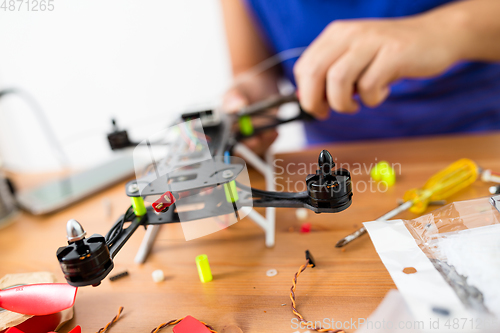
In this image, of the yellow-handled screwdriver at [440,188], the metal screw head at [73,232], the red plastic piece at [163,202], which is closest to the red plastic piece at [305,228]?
the yellow-handled screwdriver at [440,188]

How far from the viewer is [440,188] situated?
576mm

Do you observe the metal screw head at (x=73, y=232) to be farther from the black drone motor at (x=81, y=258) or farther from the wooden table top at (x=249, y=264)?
the wooden table top at (x=249, y=264)

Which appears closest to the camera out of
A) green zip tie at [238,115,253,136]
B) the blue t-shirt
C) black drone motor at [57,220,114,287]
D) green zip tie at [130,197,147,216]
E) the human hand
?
black drone motor at [57,220,114,287]

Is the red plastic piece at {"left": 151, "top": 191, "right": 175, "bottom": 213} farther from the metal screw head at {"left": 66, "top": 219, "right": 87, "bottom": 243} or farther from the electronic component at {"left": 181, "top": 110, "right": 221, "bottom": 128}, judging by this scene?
the electronic component at {"left": 181, "top": 110, "right": 221, "bottom": 128}

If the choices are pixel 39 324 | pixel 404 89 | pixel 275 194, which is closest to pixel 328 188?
pixel 275 194

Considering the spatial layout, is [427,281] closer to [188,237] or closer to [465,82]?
[188,237]

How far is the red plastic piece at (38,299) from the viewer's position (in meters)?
0.39

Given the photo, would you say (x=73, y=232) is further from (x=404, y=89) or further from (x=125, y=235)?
(x=404, y=89)

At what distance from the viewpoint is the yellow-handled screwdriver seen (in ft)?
1.82

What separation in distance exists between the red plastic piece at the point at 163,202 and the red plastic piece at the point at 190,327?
143 mm

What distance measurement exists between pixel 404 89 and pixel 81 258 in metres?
1.00

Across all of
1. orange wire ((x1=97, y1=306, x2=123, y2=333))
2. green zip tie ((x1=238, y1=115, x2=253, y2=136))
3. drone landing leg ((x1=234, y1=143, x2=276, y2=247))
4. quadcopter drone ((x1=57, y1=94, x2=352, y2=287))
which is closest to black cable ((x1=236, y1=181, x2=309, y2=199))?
quadcopter drone ((x1=57, y1=94, x2=352, y2=287))

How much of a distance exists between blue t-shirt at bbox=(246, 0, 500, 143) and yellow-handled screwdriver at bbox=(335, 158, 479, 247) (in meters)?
0.47

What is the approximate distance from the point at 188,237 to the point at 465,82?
0.96m
